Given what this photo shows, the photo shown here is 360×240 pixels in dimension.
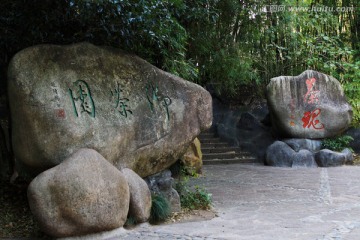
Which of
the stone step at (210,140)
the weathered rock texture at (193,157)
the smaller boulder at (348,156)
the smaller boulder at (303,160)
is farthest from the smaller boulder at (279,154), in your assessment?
the weathered rock texture at (193,157)

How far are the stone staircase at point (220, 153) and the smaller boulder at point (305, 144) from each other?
151cm

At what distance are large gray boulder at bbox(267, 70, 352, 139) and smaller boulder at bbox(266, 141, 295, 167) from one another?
15.8 inches

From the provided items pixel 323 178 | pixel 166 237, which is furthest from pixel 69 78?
pixel 323 178

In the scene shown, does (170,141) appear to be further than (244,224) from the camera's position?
Yes

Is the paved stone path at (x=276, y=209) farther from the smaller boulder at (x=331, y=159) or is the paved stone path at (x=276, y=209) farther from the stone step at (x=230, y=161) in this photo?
the stone step at (x=230, y=161)

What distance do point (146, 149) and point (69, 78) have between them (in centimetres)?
121

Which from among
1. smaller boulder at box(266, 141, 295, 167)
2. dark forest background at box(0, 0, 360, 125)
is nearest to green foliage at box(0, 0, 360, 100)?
dark forest background at box(0, 0, 360, 125)

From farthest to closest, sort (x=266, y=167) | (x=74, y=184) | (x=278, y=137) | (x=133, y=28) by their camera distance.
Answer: (x=278, y=137), (x=266, y=167), (x=133, y=28), (x=74, y=184)

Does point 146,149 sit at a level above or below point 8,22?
below

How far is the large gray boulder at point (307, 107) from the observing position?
10891mm

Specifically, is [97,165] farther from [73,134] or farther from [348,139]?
[348,139]

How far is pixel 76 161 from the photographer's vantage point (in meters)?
4.35

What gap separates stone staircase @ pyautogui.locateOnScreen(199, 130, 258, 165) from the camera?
11.8 m

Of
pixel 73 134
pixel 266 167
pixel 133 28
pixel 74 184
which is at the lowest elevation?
pixel 266 167
